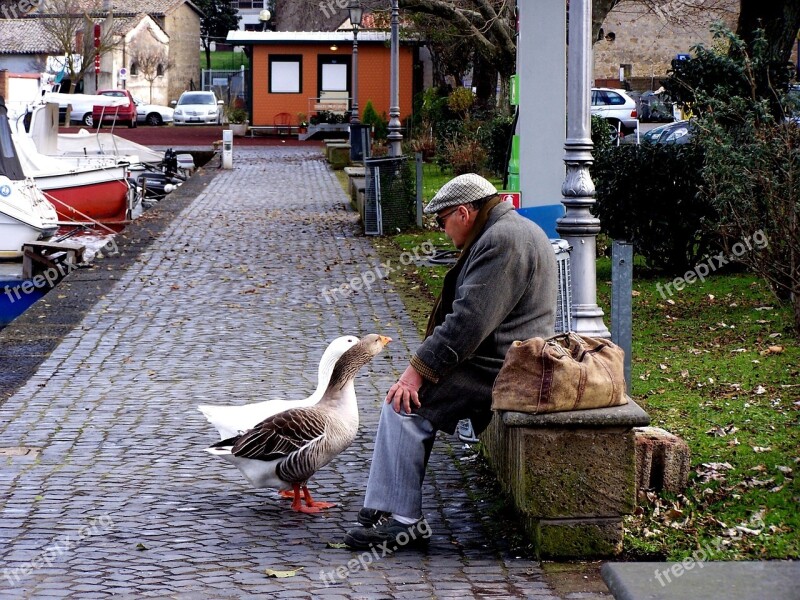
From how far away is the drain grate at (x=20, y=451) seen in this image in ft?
23.5

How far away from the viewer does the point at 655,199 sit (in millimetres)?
12203

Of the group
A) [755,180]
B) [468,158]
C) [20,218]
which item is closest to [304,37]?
[468,158]

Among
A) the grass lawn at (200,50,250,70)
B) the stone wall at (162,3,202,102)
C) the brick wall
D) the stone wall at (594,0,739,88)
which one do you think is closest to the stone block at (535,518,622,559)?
the brick wall

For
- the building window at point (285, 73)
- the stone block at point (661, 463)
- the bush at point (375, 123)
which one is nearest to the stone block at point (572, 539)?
the stone block at point (661, 463)

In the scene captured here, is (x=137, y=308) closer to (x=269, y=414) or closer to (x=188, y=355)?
(x=188, y=355)

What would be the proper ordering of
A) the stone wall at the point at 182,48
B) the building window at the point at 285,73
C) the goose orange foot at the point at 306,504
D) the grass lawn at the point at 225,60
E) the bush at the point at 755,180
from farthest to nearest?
the grass lawn at the point at 225,60, the stone wall at the point at 182,48, the building window at the point at 285,73, the bush at the point at 755,180, the goose orange foot at the point at 306,504

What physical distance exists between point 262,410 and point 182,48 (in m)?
80.3

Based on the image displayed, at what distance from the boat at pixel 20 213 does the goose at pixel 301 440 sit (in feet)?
44.5

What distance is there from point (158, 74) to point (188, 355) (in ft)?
231

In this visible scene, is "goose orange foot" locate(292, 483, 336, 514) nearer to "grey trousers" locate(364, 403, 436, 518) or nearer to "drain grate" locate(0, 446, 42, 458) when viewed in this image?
"grey trousers" locate(364, 403, 436, 518)

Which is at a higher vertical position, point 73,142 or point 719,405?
point 73,142

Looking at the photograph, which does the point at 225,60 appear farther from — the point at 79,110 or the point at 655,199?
the point at 655,199

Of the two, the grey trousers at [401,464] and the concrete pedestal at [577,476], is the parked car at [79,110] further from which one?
the concrete pedestal at [577,476]

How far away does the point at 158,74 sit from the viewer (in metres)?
77.6
